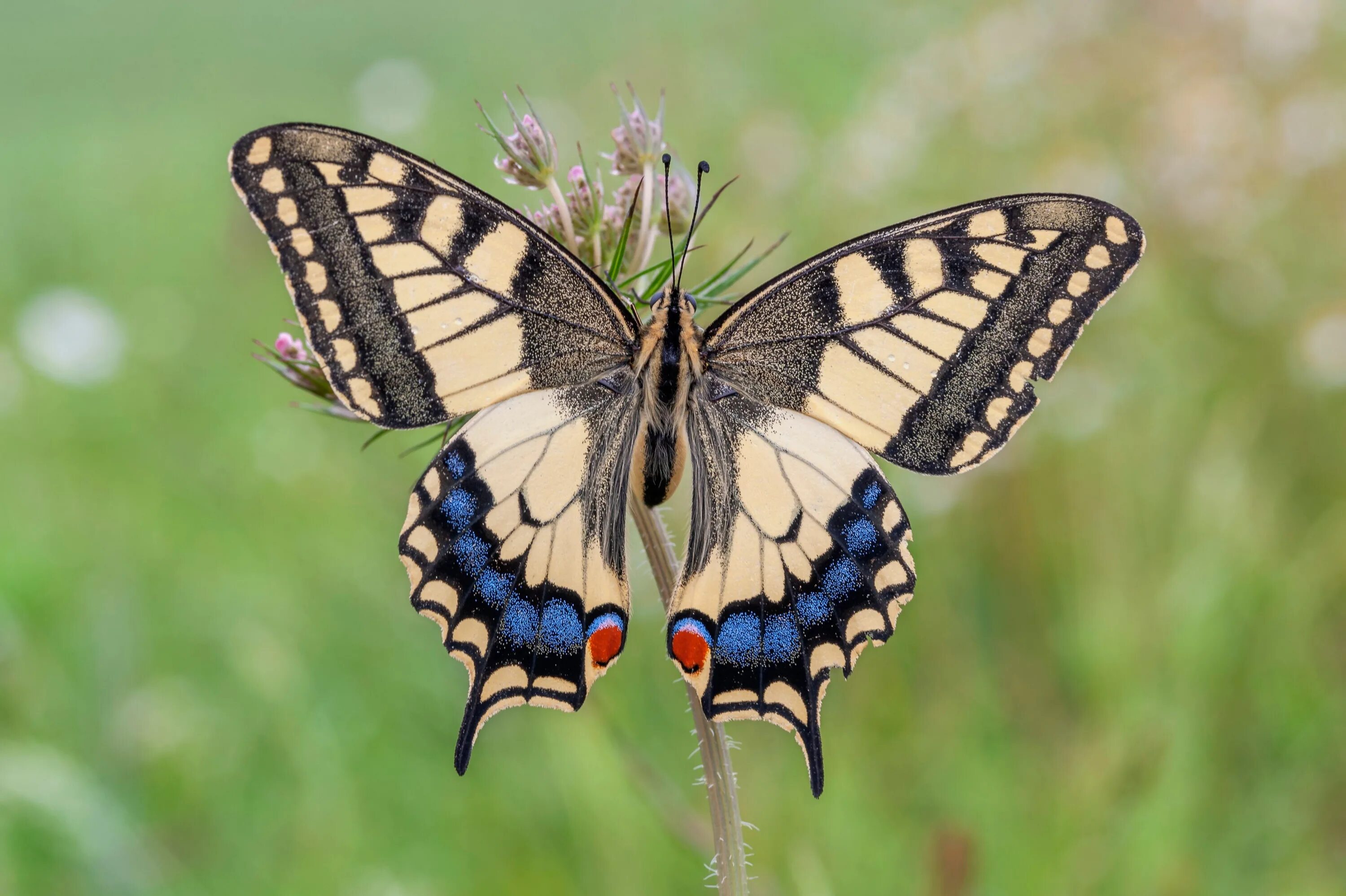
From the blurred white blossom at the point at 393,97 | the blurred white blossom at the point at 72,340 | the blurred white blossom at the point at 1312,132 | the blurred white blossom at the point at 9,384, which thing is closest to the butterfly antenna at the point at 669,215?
the blurred white blossom at the point at 1312,132

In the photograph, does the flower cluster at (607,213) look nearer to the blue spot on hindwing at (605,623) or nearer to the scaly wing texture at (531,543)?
the scaly wing texture at (531,543)

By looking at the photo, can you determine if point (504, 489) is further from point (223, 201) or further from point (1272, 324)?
point (223, 201)

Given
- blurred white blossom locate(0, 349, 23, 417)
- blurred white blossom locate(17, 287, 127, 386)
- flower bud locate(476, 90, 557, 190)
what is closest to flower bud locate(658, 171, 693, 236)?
flower bud locate(476, 90, 557, 190)

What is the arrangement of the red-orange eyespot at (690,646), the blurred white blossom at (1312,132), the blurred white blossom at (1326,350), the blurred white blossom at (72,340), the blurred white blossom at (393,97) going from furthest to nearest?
1. the blurred white blossom at (393,97)
2. the blurred white blossom at (72,340)
3. the blurred white blossom at (1312,132)
4. the blurred white blossom at (1326,350)
5. the red-orange eyespot at (690,646)

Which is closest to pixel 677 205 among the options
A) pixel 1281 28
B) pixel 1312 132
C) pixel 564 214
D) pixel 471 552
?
pixel 564 214

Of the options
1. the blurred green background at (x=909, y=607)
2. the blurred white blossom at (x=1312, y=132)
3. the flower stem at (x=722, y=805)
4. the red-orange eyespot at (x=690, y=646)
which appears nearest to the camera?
the flower stem at (x=722, y=805)

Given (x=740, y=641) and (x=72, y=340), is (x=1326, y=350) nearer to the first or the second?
(x=740, y=641)
